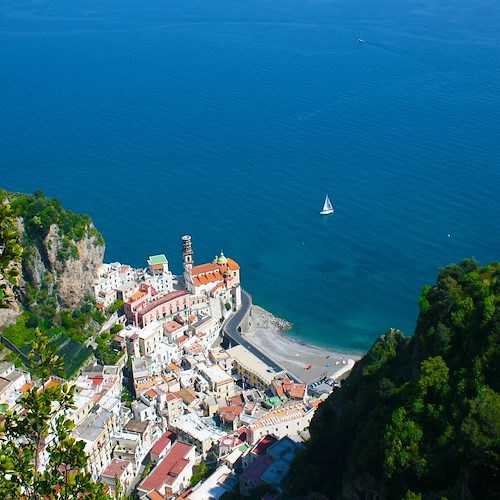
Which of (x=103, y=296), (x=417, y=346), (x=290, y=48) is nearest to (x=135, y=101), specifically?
(x=290, y=48)

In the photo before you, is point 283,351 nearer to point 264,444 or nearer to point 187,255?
point 187,255

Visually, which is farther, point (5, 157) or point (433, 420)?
point (5, 157)

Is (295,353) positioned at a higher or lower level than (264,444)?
lower

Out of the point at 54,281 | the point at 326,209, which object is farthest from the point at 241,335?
the point at 326,209

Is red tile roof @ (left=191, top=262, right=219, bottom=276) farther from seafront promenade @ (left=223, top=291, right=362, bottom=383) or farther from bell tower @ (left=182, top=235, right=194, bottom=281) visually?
seafront promenade @ (left=223, top=291, right=362, bottom=383)

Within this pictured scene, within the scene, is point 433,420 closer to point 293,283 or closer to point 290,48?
point 293,283

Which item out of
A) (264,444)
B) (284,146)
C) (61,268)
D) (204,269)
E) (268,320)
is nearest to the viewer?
(264,444)

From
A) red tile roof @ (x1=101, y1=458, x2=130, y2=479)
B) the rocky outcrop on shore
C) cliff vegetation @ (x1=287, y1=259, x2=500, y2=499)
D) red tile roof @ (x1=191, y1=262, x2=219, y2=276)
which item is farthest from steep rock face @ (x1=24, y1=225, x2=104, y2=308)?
cliff vegetation @ (x1=287, y1=259, x2=500, y2=499)
